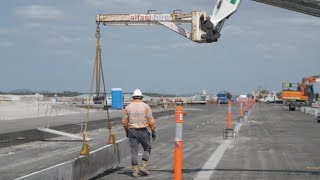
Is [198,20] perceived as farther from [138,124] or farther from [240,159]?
[240,159]

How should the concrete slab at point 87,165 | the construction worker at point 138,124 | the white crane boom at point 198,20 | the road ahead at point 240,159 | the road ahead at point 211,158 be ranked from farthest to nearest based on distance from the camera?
1. the road ahead at point 211,158
2. the road ahead at point 240,159
3. the construction worker at point 138,124
4. the white crane boom at point 198,20
5. the concrete slab at point 87,165

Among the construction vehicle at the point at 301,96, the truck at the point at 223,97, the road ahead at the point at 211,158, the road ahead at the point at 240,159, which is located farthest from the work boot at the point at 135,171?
the truck at the point at 223,97

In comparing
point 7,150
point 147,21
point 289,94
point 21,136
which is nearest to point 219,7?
point 147,21

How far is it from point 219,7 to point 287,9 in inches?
50.5

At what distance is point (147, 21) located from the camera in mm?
13141

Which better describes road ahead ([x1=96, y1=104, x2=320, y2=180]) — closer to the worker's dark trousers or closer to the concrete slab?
the concrete slab

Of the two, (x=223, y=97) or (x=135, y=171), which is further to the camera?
(x=223, y=97)

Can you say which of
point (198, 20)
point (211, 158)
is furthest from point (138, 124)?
point (211, 158)

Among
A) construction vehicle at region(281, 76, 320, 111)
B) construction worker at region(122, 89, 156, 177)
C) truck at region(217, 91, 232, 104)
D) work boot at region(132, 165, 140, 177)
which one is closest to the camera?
work boot at region(132, 165, 140, 177)

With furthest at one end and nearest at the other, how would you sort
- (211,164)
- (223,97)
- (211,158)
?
(223,97) → (211,158) → (211,164)

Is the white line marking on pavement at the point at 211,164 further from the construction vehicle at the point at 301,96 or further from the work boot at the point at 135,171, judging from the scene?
the construction vehicle at the point at 301,96

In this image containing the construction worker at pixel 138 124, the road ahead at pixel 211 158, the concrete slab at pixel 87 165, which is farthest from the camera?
the road ahead at pixel 211 158

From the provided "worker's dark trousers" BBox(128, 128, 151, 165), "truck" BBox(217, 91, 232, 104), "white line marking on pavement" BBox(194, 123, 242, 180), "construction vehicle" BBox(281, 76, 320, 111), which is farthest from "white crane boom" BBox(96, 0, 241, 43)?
"truck" BBox(217, 91, 232, 104)

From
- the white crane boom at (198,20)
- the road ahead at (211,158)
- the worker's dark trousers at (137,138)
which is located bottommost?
the road ahead at (211,158)
